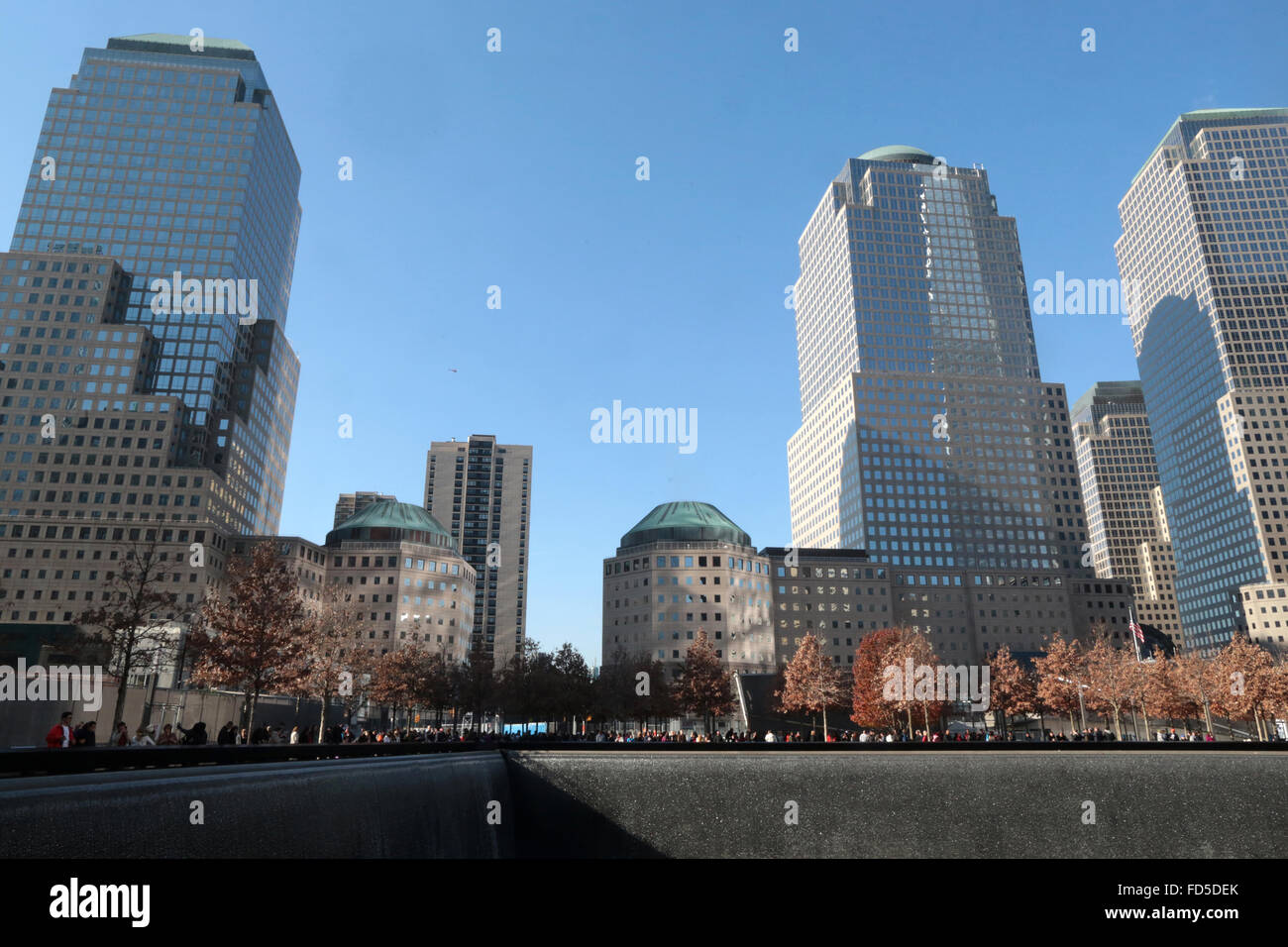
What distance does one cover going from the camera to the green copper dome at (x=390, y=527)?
159 metres

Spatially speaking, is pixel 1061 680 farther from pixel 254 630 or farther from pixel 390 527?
pixel 390 527

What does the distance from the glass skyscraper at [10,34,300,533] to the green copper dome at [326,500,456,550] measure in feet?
66.9

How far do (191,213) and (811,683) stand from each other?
151917mm

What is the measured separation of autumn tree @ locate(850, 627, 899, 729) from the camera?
80312 mm

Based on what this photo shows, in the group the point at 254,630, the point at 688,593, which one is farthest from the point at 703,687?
the point at 688,593

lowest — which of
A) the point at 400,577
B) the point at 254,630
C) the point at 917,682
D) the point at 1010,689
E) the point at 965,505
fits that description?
the point at 917,682

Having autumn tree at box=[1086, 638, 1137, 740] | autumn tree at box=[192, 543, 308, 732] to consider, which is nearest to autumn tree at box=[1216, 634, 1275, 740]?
autumn tree at box=[1086, 638, 1137, 740]

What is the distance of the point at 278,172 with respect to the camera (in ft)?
611

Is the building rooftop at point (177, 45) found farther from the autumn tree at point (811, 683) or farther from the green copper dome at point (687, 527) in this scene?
the autumn tree at point (811, 683)

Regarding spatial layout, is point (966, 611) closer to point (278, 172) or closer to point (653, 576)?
point (653, 576)

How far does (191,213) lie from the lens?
16400cm
